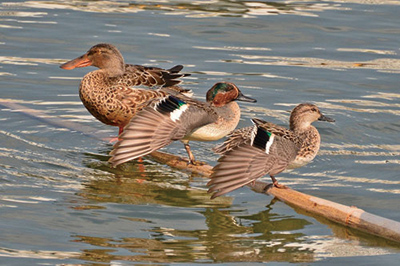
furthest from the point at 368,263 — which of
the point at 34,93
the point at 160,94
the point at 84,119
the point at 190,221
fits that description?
the point at 34,93

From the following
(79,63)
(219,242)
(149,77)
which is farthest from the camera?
(79,63)

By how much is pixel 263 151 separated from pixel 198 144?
10.2 feet

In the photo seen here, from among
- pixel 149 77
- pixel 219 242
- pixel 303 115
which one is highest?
pixel 149 77

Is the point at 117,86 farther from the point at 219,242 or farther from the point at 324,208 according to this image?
the point at 324,208

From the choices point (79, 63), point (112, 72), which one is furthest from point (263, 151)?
point (79, 63)

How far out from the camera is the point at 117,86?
37.9 ft

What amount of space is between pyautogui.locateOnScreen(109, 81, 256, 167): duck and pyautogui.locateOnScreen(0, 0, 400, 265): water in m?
0.54

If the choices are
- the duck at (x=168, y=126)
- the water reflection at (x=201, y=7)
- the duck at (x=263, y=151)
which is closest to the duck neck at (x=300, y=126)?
the duck at (x=263, y=151)

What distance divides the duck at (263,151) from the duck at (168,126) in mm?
439

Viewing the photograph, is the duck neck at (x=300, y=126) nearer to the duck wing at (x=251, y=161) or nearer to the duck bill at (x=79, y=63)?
the duck wing at (x=251, y=161)

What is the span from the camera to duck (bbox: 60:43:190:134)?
451 inches

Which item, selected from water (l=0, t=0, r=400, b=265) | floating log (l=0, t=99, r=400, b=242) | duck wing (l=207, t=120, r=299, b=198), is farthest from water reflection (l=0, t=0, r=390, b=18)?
duck wing (l=207, t=120, r=299, b=198)

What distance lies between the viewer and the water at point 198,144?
328 inches

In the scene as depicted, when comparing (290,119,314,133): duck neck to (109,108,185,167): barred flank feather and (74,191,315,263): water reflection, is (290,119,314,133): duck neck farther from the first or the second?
(109,108,185,167): barred flank feather
